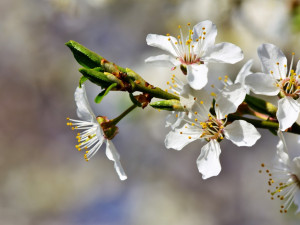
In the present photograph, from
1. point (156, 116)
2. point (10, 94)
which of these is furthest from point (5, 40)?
point (156, 116)

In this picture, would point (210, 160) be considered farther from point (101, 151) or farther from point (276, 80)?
point (101, 151)

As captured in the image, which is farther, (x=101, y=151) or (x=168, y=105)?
(x=101, y=151)

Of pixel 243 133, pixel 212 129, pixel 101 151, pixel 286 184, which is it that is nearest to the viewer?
pixel 243 133

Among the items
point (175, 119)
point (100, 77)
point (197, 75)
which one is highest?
point (100, 77)

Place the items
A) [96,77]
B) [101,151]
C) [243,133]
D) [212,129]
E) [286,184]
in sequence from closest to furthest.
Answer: [96,77]
[243,133]
[212,129]
[286,184]
[101,151]

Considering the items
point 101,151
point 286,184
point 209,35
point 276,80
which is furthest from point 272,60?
point 101,151

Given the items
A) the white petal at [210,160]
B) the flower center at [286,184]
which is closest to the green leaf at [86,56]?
the white petal at [210,160]

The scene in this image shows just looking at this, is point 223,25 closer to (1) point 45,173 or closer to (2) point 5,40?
(1) point 45,173

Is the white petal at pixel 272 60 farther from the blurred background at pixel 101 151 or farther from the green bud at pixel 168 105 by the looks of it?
the blurred background at pixel 101 151
